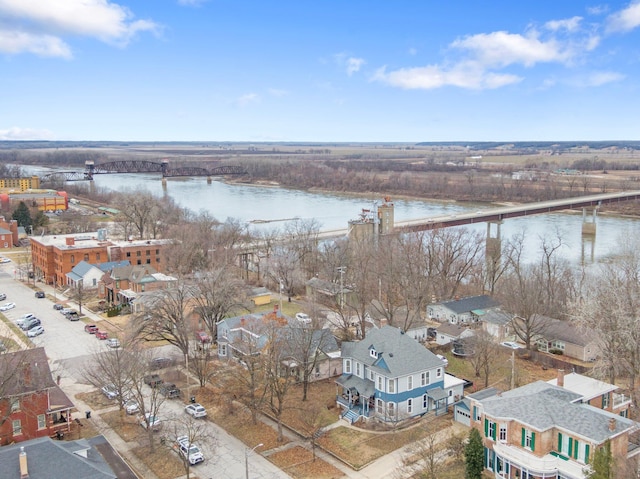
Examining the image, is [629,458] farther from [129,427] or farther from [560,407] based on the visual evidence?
[129,427]

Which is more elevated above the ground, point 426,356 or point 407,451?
point 426,356

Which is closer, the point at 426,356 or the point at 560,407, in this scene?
the point at 560,407

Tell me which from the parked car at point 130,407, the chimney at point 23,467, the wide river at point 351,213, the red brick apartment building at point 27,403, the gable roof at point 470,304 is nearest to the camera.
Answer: the chimney at point 23,467

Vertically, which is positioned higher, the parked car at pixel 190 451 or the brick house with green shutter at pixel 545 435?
the brick house with green shutter at pixel 545 435

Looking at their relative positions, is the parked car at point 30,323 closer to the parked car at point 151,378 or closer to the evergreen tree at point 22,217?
the parked car at point 151,378

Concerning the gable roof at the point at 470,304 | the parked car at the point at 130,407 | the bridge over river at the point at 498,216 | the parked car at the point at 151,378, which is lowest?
the parked car at the point at 130,407

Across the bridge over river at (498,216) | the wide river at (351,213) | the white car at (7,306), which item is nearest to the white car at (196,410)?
the white car at (7,306)

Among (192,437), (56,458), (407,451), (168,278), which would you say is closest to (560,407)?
(407,451)

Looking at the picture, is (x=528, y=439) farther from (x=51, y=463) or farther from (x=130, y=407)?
(x=130, y=407)

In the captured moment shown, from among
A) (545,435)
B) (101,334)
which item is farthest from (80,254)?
(545,435)

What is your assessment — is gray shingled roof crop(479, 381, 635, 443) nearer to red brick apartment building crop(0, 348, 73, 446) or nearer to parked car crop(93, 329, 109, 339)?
red brick apartment building crop(0, 348, 73, 446)
